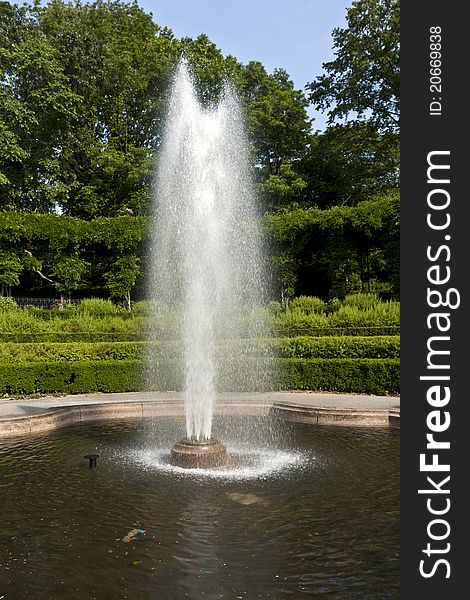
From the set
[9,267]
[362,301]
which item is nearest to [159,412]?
[362,301]

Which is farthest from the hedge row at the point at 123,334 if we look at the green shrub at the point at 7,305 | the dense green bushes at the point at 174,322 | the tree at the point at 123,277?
the tree at the point at 123,277

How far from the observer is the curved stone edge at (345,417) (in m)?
11.9

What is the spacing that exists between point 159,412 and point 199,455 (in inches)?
179

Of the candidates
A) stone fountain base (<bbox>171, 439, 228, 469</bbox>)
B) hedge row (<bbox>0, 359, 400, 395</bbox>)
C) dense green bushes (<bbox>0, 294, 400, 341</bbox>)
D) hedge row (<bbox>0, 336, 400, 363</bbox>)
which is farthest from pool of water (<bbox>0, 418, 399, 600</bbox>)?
dense green bushes (<bbox>0, 294, 400, 341</bbox>)

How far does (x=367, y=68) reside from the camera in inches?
1287

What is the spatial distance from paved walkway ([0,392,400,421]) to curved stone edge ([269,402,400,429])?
235mm

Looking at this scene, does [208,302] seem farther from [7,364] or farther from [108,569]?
[7,364]

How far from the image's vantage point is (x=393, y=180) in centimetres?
3756

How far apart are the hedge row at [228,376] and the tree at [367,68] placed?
2237 centimetres

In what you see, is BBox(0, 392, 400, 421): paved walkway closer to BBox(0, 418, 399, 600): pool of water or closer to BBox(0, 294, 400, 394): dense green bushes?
BBox(0, 294, 400, 394): dense green bushes

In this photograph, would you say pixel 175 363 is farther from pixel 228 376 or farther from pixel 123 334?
pixel 123 334

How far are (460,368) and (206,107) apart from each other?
31.8 meters

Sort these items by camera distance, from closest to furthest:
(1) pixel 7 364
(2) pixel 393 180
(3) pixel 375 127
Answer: (1) pixel 7 364, (3) pixel 375 127, (2) pixel 393 180

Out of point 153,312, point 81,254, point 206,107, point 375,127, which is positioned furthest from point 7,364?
point 375,127
